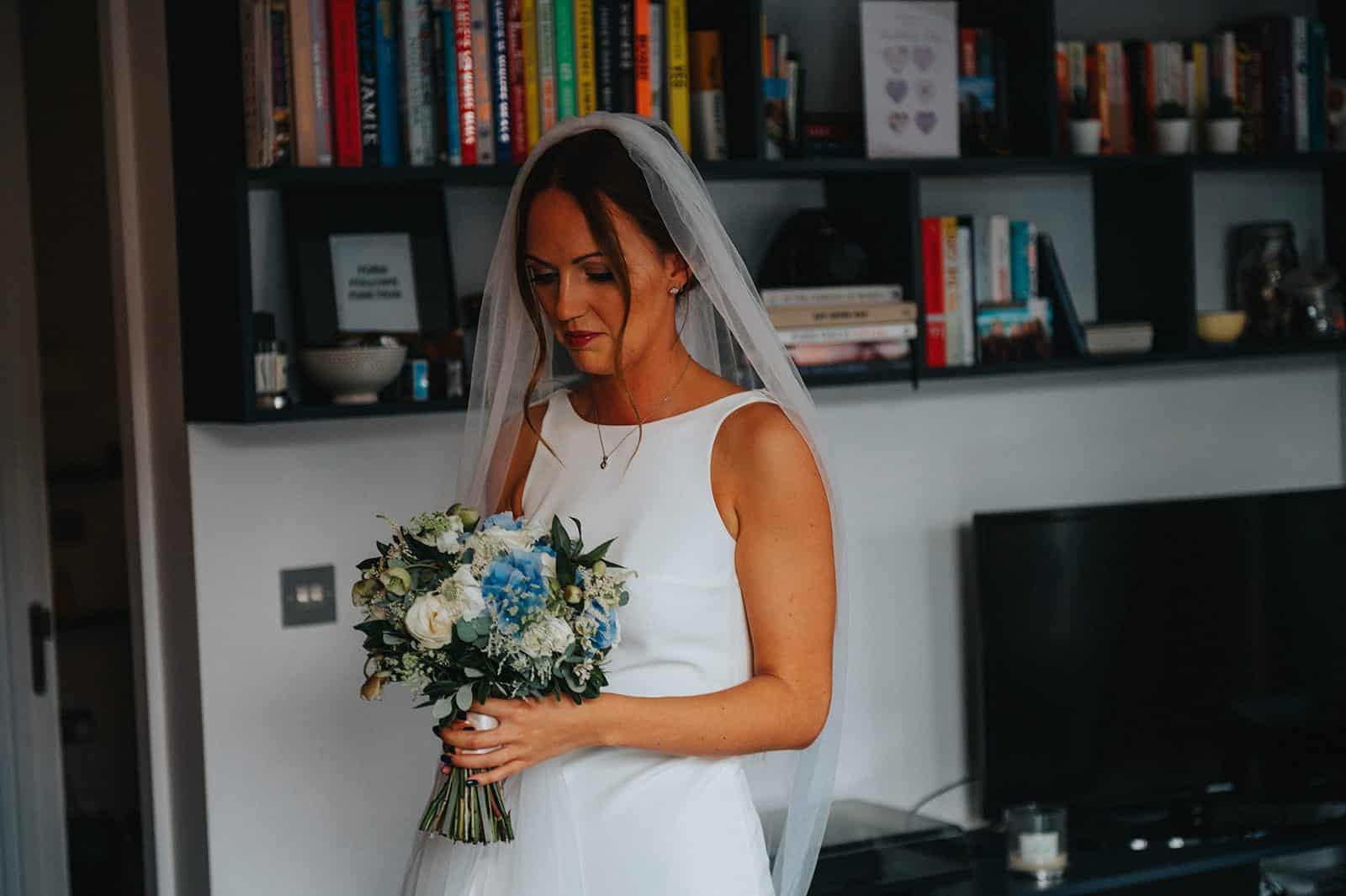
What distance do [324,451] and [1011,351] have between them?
134 cm

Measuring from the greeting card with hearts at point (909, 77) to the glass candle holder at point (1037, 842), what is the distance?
1.26 meters

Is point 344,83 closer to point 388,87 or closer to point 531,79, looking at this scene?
point 388,87

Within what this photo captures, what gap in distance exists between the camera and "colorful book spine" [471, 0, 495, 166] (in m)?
2.61

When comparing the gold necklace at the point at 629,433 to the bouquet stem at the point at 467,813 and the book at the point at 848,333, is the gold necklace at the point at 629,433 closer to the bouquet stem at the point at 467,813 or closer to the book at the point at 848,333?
the bouquet stem at the point at 467,813

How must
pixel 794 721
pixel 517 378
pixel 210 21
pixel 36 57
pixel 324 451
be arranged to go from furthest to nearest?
pixel 36 57, pixel 324 451, pixel 210 21, pixel 517 378, pixel 794 721

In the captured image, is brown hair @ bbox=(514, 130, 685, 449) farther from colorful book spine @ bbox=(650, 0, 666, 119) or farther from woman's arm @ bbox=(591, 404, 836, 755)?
colorful book spine @ bbox=(650, 0, 666, 119)

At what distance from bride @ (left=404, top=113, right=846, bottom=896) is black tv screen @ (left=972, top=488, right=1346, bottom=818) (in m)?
1.28

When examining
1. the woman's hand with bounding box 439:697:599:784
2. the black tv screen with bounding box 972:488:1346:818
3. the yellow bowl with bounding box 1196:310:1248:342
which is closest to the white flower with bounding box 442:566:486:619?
the woman's hand with bounding box 439:697:599:784

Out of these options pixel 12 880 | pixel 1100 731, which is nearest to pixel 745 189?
pixel 1100 731

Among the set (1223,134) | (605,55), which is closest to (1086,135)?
(1223,134)

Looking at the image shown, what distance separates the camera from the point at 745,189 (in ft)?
10.0

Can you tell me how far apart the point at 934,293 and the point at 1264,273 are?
2.94 feet

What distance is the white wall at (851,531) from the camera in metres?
2.67

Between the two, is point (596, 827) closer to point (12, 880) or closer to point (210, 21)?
point (210, 21)
